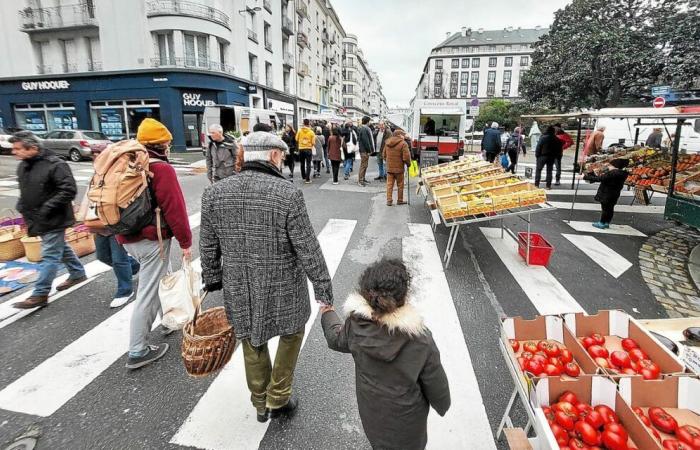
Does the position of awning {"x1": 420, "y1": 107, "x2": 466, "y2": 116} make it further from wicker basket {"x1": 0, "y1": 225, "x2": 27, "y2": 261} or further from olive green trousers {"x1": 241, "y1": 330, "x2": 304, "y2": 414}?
olive green trousers {"x1": 241, "y1": 330, "x2": 304, "y2": 414}

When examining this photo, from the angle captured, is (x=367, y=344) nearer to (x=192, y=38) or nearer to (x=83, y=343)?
(x=83, y=343)

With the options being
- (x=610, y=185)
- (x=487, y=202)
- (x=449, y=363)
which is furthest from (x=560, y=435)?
(x=610, y=185)

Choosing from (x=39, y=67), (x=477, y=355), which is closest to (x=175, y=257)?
(x=477, y=355)

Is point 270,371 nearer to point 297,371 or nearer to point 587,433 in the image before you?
point 297,371

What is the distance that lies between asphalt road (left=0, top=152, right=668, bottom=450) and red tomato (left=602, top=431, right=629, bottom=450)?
0.85 meters

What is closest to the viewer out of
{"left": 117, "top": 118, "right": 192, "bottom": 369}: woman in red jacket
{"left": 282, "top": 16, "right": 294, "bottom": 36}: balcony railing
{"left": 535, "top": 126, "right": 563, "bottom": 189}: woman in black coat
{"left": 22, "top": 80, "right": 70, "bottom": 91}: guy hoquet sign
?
{"left": 117, "top": 118, "right": 192, "bottom": 369}: woman in red jacket

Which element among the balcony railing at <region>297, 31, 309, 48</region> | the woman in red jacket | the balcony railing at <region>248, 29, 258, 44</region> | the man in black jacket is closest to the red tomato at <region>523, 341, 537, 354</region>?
the woman in red jacket

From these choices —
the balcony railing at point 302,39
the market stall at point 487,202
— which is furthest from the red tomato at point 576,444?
the balcony railing at point 302,39

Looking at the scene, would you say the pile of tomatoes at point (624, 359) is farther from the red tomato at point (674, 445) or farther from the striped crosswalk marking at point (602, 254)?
the striped crosswalk marking at point (602, 254)

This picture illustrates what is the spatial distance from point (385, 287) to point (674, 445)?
1532mm

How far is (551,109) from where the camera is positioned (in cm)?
3525

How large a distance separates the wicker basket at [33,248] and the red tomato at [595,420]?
22.3 ft

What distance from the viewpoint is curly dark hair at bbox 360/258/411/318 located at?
1695mm

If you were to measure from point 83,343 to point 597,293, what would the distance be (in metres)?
5.94
